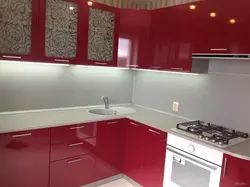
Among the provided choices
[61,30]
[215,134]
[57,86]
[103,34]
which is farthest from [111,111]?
[215,134]

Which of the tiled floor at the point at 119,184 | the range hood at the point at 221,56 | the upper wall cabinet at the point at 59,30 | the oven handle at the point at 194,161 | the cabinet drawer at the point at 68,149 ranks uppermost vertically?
the upper wall cabinet at the point at 59,30

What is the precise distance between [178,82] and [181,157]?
1052 mm

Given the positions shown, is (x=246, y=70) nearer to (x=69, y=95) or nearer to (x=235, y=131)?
(x=235, y=131)

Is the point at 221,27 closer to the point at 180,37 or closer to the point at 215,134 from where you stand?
the point at 180,37

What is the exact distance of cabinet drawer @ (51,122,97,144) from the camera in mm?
2240

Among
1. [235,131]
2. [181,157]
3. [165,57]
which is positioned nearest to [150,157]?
[181,157]

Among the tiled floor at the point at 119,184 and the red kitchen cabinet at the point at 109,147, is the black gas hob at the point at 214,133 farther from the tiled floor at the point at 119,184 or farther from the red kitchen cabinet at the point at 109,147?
the tiled floor at the point at 119,184

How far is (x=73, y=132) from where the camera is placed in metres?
2.36

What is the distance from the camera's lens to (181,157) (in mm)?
Answer: 2098

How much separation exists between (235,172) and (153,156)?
88cm

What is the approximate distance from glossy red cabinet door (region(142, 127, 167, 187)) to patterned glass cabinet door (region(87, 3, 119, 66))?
1.04 m

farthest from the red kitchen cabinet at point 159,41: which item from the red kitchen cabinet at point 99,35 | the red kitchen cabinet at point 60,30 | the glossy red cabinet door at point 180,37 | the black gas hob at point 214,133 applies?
the red kitchen cabinet at point 60,30

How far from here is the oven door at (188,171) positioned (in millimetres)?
1866

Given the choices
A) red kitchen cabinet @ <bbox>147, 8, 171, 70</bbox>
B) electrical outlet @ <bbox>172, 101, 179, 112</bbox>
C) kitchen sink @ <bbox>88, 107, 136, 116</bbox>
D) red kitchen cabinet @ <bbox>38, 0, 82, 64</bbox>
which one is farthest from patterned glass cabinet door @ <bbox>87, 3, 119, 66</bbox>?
electrical outlet @ <bbox>172, 101, 179, 112</bbox>
